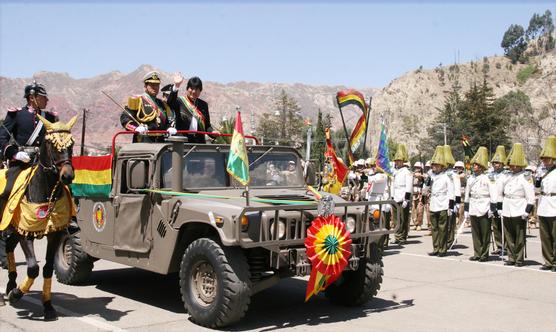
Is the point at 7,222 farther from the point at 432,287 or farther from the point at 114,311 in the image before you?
the point at 432,287

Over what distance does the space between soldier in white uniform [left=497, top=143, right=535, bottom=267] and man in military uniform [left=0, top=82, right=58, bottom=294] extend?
8328 mm

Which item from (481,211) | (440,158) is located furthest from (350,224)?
(440,158)

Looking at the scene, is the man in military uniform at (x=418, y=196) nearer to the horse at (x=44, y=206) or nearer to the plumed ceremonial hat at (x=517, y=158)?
the plumed ceremonial hat at (x=517, y=158)

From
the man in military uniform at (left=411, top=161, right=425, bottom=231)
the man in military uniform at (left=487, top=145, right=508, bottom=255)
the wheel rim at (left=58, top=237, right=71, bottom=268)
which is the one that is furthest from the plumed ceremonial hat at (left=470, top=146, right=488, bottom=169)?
the wheel rim at (left=58, top=237, right=71, bottom=268)

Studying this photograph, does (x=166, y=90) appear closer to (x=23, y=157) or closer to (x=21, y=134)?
(x=21, y=134)

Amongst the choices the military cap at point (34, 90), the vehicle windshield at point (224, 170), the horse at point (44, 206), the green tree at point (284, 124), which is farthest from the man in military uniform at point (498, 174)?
the green tree at point (284, 124)

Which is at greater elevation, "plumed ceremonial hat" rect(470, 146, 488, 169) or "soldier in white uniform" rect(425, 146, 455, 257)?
"plumed ceremonial hat" rect(470, 146, 488, 169)

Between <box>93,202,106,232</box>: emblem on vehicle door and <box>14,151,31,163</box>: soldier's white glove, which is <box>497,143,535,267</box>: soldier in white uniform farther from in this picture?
<box>14,151,31,163</box>: soldier's white glove

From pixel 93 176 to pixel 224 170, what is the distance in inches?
76.5

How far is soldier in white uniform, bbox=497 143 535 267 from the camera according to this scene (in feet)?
40.4

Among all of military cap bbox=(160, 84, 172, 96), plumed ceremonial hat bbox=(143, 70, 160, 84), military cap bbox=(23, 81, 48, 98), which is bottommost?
military cap bbox=(23, 81, 48, 98)

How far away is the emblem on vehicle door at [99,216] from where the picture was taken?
8.90m

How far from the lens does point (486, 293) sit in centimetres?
953

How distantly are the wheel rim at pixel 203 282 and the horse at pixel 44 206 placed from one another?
1.70 meters
